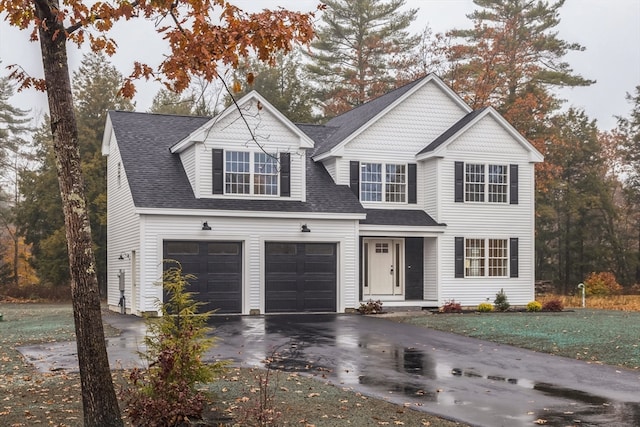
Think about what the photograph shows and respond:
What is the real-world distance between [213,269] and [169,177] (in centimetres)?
349

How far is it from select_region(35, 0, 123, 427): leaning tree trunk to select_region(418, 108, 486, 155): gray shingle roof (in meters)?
20.5

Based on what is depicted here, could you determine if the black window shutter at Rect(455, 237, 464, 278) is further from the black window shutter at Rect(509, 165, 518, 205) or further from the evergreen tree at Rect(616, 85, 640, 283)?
the evergreen tree at Rect(616, 85, 640, 283)

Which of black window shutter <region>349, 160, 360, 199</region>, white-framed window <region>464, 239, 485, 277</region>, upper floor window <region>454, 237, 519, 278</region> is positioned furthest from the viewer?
white-framed window <region>464, 239, 485, 277</region>

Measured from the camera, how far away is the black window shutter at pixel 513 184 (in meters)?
28.6

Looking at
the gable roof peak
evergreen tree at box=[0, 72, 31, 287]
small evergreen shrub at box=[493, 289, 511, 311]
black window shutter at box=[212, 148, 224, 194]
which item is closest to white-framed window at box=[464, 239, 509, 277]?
small evergreen shrub at box=[493, 289, 511, 311]

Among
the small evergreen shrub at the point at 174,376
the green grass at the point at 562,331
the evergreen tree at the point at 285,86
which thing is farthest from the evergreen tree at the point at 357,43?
the small evergreen shrub at the point at 174,376

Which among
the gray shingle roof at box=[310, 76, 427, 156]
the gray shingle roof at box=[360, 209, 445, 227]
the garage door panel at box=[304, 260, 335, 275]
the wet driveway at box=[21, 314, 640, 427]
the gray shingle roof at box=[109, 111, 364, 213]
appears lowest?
the wet driveway at box=[21, 314, 640, 427]

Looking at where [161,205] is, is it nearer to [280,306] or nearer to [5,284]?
[280,306]

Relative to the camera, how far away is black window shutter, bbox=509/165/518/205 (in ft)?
93.9

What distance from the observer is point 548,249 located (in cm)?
4756

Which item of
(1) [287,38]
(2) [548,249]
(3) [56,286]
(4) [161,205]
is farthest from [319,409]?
(2) [548,249]

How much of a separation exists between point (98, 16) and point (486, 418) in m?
6.54

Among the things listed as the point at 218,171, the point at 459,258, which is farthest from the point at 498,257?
the point at 218,171

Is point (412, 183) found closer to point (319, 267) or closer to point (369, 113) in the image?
point (369, 113)
